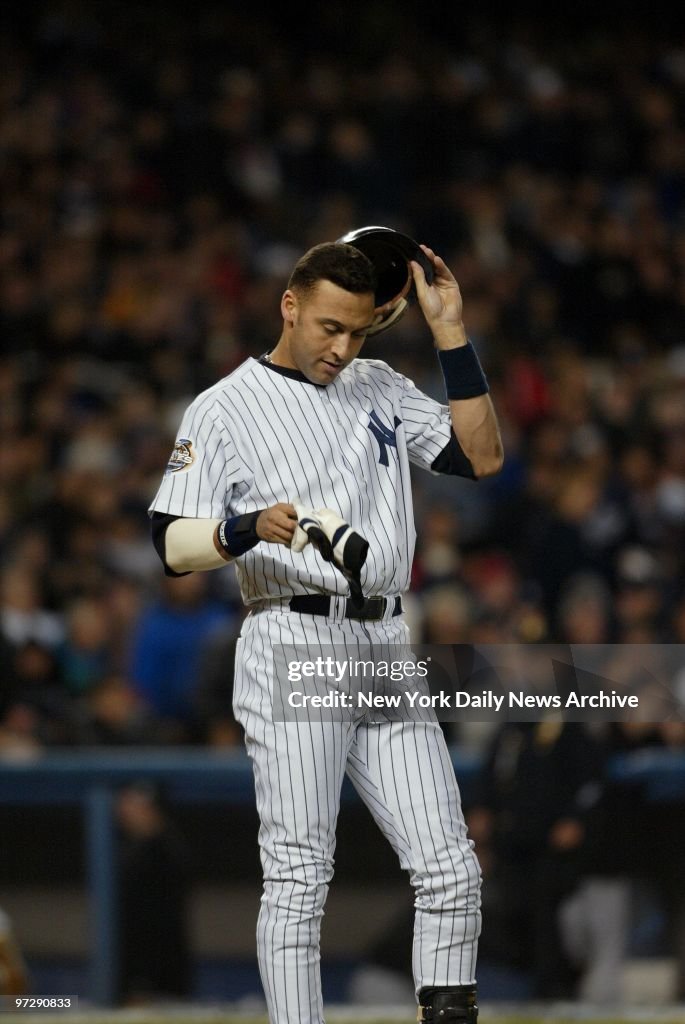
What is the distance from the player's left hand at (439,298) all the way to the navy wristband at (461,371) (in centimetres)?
5

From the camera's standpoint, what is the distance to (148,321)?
9000mm

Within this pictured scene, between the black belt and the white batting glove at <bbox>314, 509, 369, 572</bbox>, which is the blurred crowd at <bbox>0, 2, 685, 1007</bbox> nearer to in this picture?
the black belt

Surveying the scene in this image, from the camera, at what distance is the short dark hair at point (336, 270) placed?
321 centimetres

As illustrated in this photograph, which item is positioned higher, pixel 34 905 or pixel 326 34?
pixel 326 34

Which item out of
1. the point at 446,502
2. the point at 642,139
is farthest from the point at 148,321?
the point at 642,139

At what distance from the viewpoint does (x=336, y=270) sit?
3.21m

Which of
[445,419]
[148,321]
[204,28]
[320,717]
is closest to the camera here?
[320,717]

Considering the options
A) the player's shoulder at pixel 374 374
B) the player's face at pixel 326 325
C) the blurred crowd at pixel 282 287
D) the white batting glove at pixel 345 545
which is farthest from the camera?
the blurred crowd at pixel 282 287

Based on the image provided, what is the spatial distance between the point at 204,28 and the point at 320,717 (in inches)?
366

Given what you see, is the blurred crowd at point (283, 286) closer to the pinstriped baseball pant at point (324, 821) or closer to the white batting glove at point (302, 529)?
the pinstriped baseball pant at point (324, 821)

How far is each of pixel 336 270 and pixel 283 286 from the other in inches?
246

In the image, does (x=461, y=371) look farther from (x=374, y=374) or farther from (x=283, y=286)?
(x=283, y=286)

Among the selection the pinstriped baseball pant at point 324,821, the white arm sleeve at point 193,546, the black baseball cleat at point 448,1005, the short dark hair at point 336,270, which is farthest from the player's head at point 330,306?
the black baseball cleat at point 448,1005

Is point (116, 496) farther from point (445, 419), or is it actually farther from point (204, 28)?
point (204, 28)
